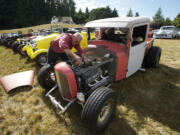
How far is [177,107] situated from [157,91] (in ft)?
2.20

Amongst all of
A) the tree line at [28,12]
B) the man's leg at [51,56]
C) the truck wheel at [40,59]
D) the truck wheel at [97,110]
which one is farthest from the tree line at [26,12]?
the truck wheel at [97,110]

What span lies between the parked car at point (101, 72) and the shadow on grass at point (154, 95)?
1.46 ft

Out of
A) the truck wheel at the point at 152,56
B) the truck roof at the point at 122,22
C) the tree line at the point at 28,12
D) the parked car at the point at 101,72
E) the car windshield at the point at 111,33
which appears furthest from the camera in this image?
the tree line at the point at 28,12

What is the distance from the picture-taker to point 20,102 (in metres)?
3.01

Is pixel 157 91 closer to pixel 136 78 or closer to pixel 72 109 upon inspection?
pixel 136 78

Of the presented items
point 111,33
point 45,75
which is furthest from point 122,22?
point 45,75

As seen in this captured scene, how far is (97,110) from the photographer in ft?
6.06

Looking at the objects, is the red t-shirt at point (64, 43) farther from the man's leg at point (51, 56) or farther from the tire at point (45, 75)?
the tire at point (45, 75)

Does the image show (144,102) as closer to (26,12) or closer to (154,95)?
(154,95)

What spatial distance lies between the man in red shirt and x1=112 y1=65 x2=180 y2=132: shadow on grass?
64.7 inches

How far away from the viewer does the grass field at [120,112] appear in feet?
Result: 7.32

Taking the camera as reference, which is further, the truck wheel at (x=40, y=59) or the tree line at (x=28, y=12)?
the tree line at (x=28, y=12)

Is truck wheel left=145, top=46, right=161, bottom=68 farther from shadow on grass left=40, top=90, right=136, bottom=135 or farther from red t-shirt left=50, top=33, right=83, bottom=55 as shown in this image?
red t-shirt left=50, top=33, right=83, bottom=55

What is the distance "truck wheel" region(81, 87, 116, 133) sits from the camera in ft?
6.05
